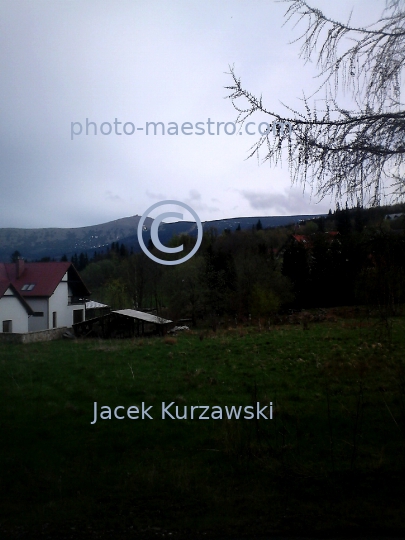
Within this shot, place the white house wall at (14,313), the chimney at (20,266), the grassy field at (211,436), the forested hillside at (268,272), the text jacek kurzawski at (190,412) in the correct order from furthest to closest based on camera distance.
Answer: the chimney at (20,266)
the white house wall at (14,313)
the forested hillside at (268,272)
the text jacek kurzawski at (190,412)
the grassy field at (211,436)

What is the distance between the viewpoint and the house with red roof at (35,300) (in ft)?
16.3

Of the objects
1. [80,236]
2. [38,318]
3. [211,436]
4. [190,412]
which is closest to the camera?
[211,436]

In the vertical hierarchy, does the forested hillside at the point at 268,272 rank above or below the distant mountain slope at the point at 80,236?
below

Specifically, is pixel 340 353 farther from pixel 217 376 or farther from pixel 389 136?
pixel 389 136

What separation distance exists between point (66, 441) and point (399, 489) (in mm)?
2727

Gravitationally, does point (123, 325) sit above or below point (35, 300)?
below

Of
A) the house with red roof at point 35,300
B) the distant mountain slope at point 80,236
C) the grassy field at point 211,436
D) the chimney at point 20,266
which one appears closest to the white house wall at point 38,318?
the house with red roof at point 35,300

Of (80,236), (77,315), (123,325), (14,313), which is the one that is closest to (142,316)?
(123,325)

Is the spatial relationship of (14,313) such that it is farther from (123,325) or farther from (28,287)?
(123,325)

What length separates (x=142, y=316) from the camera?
5.07 m

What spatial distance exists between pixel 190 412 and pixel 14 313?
206 cm

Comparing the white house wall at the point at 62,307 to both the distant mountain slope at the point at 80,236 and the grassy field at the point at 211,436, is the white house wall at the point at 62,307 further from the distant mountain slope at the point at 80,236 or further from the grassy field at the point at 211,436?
the distant mountain slope at the point at 80,236

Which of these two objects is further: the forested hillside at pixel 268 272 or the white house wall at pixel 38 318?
the white house wall at pixel 38 318

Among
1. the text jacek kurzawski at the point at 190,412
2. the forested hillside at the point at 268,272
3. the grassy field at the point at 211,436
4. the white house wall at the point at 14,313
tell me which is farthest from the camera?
the white house wall at the point at 14,313
